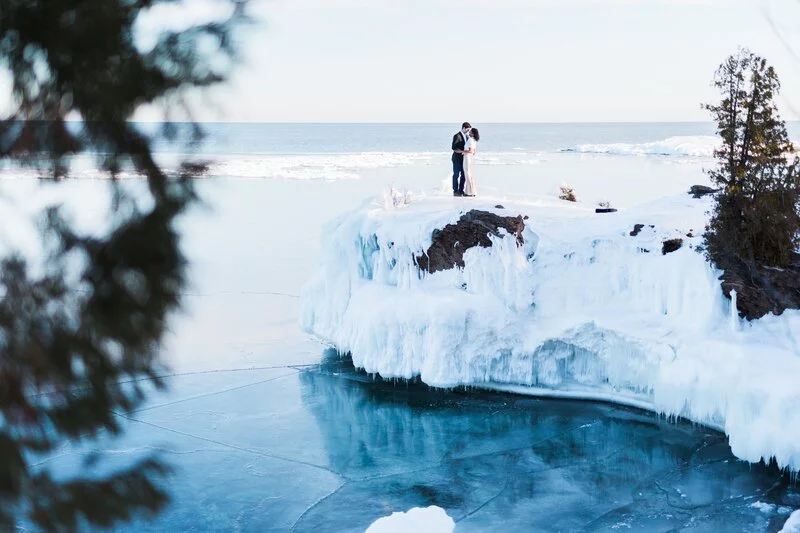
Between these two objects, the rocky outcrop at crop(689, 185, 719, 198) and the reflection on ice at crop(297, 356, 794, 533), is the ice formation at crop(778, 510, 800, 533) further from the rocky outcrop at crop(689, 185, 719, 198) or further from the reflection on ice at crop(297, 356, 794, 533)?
the rocky outcrop at crop(689, 185, 719, 198)

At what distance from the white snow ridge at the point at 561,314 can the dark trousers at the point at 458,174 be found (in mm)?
871

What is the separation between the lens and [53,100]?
300 cm

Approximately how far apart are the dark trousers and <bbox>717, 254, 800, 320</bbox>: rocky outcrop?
587 cm

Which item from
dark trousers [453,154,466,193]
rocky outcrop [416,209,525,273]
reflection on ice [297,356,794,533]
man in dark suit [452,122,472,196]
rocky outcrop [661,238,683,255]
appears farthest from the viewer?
dark trousers [453,154,466,193]

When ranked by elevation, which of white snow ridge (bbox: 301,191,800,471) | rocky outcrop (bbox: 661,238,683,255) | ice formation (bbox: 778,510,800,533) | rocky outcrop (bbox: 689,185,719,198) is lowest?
ice formation (bbox: 778,510,800,533)

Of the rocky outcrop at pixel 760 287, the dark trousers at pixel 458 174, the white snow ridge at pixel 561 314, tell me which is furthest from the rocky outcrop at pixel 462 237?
the rocky outcrop at pixel 760 287

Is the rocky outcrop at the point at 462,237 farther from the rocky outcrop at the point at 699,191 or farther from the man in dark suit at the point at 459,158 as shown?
the rocky outcrop at the point at 699,191

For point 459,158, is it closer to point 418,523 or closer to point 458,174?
point 458,174

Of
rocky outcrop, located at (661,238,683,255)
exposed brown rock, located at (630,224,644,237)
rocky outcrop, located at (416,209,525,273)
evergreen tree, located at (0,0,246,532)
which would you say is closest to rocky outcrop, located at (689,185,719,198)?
exposed brown rock, located at (630,224,644,237)

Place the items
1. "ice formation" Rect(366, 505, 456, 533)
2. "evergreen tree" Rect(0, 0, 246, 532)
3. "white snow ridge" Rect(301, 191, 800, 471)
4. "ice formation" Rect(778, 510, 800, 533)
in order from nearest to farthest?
"evergreen tree" Rect(0, 0, 246, 532)
"ice formation" Rect(366, 505, 456, 533)
"ice formation" Rect(778, 510, 800, 533)
"white snow ridge" Rect(301, 191, 800, 471)

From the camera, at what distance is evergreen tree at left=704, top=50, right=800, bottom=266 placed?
12344mm

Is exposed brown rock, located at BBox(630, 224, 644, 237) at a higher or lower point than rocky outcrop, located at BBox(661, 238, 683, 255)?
higher

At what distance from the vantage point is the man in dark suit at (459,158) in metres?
16.5

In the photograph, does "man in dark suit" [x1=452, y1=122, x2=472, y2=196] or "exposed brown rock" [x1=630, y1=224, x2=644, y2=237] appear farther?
"man in dark suit" [x1=452, y1=122, x2=472, y2=196]
